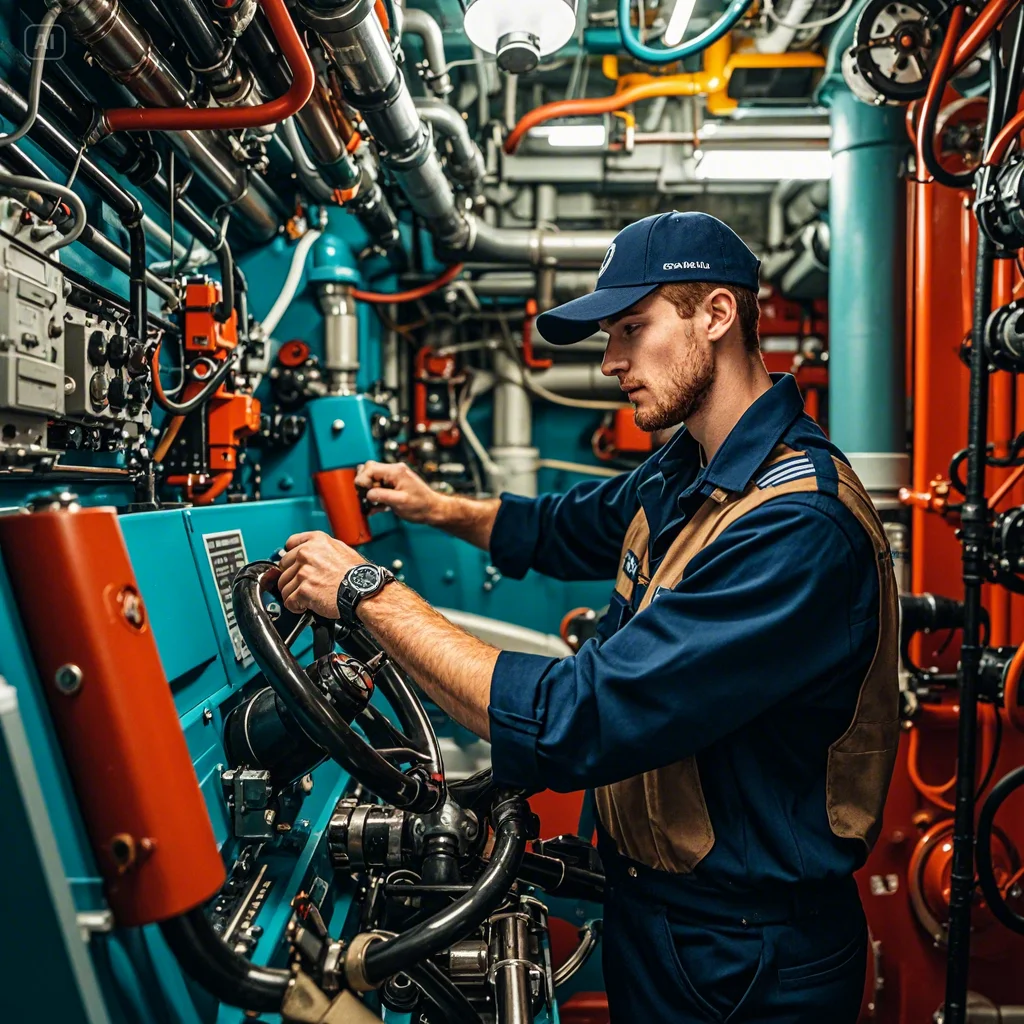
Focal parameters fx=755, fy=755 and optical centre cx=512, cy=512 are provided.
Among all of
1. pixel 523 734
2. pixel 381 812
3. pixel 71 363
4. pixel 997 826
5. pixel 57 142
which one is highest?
pixel 57 142

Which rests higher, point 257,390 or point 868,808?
point 257,390

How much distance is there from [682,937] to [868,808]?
14.2 inches

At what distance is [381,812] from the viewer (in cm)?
132

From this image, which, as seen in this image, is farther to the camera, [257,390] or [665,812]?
[257,390]

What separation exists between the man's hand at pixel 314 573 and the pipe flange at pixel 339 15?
37.0 inches

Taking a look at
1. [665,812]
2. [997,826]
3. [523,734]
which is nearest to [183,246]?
[523,734]

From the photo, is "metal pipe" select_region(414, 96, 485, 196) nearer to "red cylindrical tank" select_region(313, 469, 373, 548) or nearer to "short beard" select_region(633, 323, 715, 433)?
"red cylindrical tank" select_region(313, 469, 373, 548)

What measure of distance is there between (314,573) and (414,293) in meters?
2.32

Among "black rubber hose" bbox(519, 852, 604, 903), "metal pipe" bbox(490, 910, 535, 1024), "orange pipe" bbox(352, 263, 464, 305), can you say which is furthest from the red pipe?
"orange pipe" bbox(352, 263, 464, 305)

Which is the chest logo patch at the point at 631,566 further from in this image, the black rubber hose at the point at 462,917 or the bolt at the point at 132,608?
the bolt at the point at 132,608

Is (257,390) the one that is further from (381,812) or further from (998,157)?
(998,157)

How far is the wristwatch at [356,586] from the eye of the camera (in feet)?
3.60

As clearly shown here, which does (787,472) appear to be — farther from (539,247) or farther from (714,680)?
(539,247)
